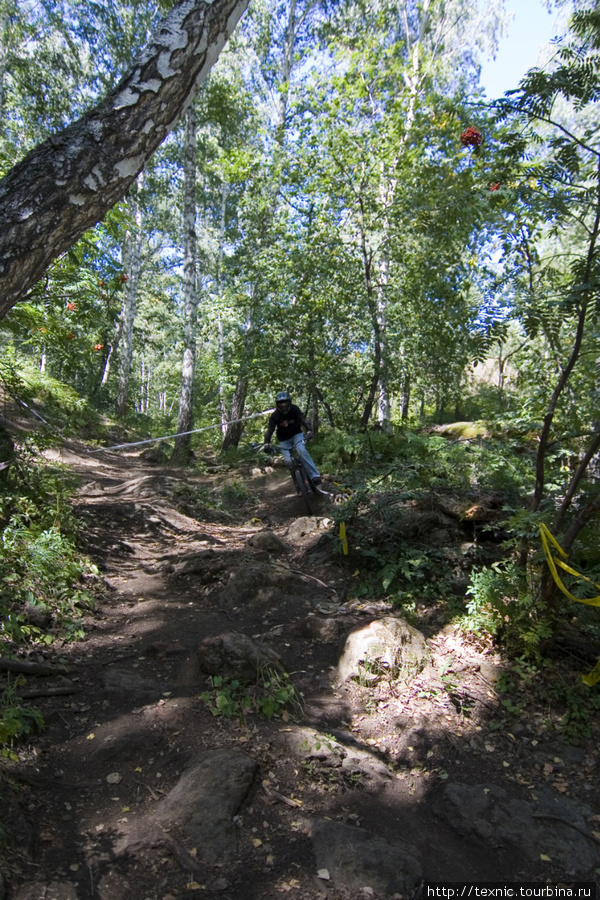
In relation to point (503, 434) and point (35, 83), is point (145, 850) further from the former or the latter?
point (35, 83)

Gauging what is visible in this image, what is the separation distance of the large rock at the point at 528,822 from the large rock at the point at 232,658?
1.28 m

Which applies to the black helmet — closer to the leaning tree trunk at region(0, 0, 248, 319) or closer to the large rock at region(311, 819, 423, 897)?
the leaning tree trunk at region(0, 0, 248, 319)

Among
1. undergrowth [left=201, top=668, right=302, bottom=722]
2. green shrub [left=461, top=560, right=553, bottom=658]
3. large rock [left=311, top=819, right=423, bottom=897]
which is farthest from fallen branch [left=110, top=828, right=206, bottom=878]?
green shrub [left=461, top=560, right=553, bottom=658]

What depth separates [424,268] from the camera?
995 cm

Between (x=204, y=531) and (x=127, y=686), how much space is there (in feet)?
12.6

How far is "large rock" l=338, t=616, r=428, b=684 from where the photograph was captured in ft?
12.6

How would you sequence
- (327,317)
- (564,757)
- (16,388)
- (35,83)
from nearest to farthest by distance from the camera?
(564,757)
(16,388)
(327,317)
(35,83)

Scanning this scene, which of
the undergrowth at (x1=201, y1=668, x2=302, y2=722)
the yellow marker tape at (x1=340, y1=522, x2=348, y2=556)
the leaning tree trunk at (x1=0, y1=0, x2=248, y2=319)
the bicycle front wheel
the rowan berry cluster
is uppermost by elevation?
the rowan berry cluster

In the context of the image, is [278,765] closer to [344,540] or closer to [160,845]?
[160,845]

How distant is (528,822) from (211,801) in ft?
5.14

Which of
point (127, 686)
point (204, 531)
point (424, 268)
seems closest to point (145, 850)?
point (127, 686)

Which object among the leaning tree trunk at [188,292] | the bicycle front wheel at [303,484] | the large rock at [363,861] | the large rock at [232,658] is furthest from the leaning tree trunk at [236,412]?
the large rock at [363,861]

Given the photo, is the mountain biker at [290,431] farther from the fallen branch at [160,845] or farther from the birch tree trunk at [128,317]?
the birch tree trunk at [128,317]

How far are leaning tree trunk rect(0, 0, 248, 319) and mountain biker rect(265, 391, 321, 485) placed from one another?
5.07m
